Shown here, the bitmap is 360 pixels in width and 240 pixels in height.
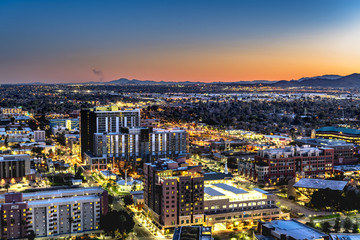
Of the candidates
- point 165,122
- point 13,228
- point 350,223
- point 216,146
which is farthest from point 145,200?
point 165,122

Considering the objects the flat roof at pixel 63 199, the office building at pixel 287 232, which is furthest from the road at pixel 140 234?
the office building at pixel 287 232

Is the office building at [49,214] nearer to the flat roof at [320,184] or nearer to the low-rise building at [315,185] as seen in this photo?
the low-rise building at [315,185]

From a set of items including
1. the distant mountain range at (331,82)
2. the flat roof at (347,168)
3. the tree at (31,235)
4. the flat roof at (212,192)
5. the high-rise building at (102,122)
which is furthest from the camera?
the distant mountain range at (331,82)

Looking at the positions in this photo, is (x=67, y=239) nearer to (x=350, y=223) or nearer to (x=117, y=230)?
(x=117, y=230)

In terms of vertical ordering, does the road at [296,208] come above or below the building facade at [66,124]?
below

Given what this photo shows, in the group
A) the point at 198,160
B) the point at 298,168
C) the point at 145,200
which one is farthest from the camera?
the point at 198,160

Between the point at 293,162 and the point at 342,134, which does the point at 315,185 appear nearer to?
the point at 293,162

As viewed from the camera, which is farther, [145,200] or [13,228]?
[145,200]
